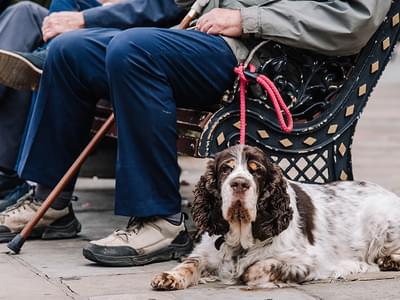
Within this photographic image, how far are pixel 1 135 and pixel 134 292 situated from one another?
2173 mm

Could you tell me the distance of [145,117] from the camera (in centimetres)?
452

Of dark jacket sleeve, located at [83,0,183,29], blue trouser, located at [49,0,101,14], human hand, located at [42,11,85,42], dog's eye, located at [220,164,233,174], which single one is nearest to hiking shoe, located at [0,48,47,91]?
human hand, located at [42,11,85,42]

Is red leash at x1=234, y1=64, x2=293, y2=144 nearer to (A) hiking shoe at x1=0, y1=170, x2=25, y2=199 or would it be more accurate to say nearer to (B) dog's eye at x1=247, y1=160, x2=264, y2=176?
(B) dog's eye at x1=247, y1=160, x2=264, y2=176

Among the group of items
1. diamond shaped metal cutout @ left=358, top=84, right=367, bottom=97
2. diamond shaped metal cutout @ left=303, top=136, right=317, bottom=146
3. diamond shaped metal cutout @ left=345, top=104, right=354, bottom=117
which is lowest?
diamond shaped metal cutout @ left=303, top=136, right=317, bottom=146

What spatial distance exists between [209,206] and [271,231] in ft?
0.90

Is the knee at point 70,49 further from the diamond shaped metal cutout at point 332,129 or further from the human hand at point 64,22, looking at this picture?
the diamond shaped metal cutout at point 332,129

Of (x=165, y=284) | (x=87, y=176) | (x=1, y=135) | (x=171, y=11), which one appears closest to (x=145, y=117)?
(x=165, y=284)

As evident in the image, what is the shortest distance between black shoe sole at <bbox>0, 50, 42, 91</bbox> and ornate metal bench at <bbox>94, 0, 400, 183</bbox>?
916mm

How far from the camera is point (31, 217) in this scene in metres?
5.25

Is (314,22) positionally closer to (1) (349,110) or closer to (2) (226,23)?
(2) (226,23)

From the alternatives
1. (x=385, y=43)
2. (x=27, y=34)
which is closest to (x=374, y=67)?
(x=385, y=43)

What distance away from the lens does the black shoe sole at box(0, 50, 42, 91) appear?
5285 mm

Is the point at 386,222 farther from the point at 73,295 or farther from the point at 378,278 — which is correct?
the point at 73,295

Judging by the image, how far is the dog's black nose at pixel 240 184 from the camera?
399 cm
